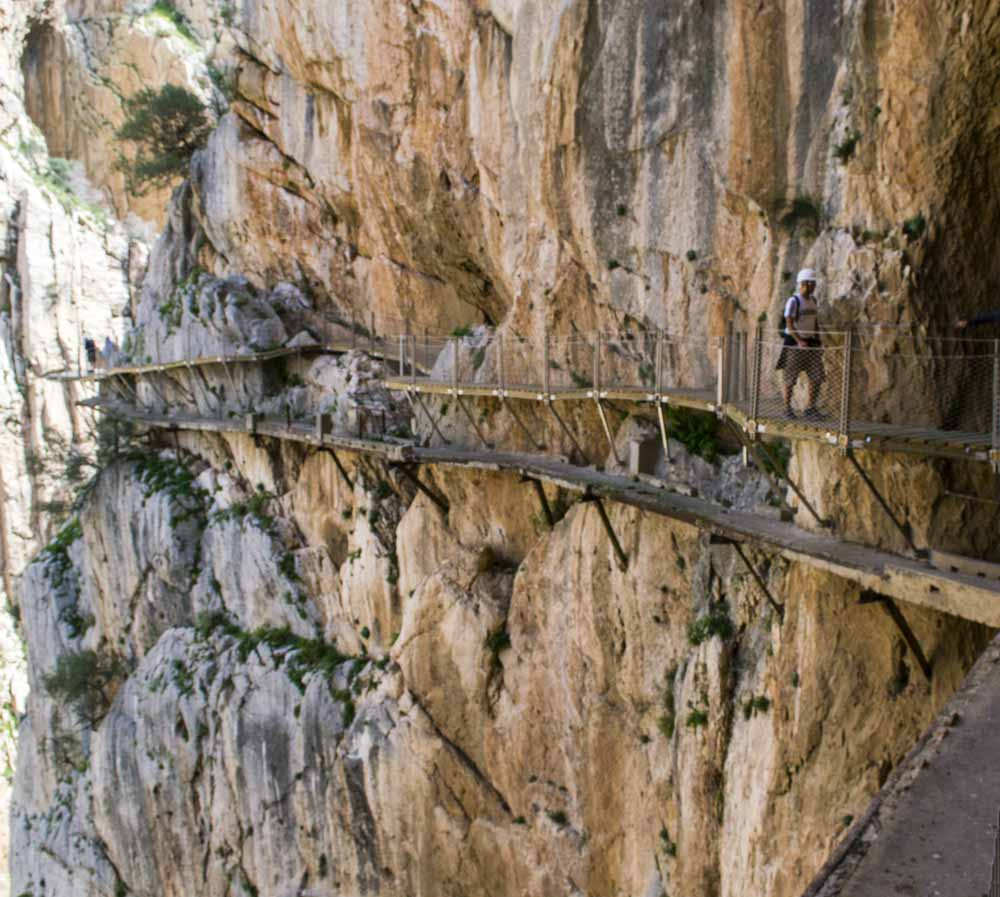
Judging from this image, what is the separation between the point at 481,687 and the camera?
16859 mm

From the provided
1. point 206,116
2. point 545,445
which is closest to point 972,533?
point 545,445

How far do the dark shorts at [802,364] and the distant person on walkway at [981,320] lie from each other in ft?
4.46

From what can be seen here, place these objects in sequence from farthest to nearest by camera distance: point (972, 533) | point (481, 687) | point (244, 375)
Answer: point (244, 375), point (481, 687), point (972, 533)

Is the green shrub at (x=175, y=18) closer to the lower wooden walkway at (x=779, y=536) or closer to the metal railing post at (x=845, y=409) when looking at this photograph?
the lower wooden walkway at (x=779, y=536)

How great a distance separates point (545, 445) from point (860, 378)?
830 cm

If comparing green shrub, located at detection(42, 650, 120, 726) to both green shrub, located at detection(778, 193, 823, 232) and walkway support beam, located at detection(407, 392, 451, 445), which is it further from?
green shrub, located at detection(778, 193, 823, 232)

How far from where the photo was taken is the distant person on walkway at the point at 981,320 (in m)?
8.65

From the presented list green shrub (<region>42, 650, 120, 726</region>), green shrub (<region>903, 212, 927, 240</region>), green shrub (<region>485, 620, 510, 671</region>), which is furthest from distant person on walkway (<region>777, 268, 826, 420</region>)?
green shrub (<region>42, 650, 120, 726</region>)

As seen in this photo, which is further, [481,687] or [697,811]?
[481,687]

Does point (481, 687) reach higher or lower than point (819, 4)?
lower

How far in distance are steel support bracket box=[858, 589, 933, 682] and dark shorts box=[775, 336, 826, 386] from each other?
7.46 feet

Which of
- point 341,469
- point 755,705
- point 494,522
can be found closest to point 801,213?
point 755,705

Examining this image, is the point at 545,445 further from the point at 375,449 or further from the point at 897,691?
the point at 897,691

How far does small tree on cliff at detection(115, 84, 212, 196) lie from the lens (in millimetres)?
33281
